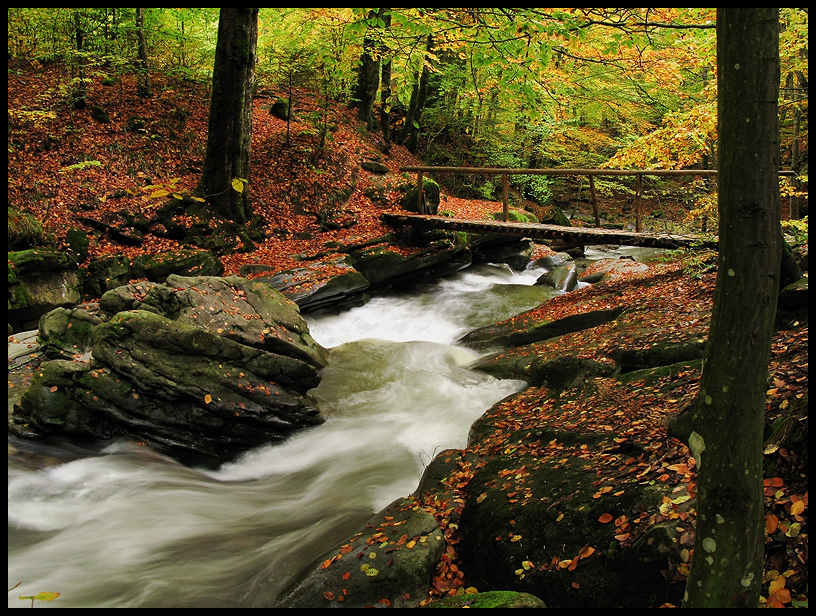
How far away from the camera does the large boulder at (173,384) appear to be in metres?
6.15

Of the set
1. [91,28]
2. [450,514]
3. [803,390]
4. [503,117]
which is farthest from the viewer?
[503,117]

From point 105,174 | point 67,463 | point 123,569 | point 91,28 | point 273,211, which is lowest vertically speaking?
point 123,569

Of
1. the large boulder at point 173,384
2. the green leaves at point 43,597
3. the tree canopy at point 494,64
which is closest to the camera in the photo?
the green leaves at point 43,597

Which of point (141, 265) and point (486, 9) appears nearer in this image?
point (486, 9)

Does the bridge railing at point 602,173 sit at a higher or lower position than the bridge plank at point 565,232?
higher

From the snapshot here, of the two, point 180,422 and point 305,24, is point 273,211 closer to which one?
point 305,24

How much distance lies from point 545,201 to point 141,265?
1866cm

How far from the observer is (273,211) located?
527 inches

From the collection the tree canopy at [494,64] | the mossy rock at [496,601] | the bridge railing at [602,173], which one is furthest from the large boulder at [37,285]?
the mossy rock at [496,601]

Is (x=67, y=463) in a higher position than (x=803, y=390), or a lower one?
lower

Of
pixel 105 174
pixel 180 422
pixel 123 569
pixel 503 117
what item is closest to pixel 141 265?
pixel 105 174

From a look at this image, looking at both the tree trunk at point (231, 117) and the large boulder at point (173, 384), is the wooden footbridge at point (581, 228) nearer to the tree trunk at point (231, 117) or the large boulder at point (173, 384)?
the tree trunk at point (231, 117)

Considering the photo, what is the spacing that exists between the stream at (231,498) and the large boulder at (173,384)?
0.84 feet

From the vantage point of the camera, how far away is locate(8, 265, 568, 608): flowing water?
4.47m
